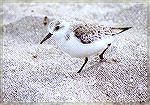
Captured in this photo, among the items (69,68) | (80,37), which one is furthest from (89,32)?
(69,68)

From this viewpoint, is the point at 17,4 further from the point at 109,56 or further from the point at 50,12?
the point at 109,56

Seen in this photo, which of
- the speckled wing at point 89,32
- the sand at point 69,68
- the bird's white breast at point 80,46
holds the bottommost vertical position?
the sand at point 69,68

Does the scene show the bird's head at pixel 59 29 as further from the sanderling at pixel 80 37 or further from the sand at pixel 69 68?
the sand at pixel 69 68

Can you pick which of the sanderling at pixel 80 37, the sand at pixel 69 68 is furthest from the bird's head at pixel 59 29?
the sand at pixel 69 68

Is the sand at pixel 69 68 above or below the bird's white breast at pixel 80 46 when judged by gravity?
below

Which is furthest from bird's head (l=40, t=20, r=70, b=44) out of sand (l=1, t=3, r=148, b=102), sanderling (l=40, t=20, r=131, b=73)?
sand (l=1, t=3, r=148, b=102)

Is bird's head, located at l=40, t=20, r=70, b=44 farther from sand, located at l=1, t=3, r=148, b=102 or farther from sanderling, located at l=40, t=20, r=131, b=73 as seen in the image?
sand, located at l=1, t=3, r=148, b=102

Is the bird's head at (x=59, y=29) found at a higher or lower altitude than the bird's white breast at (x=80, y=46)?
higher

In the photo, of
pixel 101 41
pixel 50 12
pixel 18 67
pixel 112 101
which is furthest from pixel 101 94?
pixel 50 12
